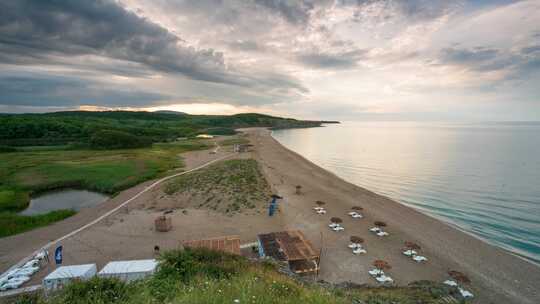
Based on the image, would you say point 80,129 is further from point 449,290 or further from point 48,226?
point 449,290

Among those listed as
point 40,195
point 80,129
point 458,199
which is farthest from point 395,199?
point 80,129

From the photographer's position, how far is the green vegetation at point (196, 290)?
6512mm

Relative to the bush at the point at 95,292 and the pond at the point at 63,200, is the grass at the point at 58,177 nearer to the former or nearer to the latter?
the pond at the point at 63,200

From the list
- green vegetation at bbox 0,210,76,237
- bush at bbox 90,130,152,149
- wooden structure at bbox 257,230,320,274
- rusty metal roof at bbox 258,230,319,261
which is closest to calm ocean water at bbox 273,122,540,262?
wooden structure at bbox 257,230,320,274

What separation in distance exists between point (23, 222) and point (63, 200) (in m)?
10.9

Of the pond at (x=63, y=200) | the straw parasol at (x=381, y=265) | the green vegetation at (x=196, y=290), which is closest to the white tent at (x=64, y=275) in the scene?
the green vegetation at (x=196, y=290)

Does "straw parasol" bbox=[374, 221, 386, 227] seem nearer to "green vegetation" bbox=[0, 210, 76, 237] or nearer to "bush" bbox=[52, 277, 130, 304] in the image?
"bush" bbox=[52, 277, 130, 304]

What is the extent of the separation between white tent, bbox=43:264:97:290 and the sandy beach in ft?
9.32

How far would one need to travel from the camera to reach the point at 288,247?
16.1m

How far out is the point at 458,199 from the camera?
32.8 metres

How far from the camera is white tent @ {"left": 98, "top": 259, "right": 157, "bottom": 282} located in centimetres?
1288

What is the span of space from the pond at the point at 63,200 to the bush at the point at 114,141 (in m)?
43.1

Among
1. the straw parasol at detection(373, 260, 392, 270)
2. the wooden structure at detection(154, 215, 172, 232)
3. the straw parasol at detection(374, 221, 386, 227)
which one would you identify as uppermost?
the straw parasol at detection(374, 221, 386, 227)

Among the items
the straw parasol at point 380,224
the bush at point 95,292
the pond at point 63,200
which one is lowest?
the pond at point 63,200
